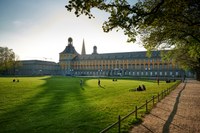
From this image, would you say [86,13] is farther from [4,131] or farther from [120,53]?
[120,53]

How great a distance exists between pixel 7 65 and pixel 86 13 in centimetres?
9565

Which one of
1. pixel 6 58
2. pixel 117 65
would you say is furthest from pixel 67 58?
pixel 6 58

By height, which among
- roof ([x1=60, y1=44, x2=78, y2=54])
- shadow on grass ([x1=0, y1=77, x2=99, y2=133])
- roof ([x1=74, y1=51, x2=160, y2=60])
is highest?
roof ([x1=60, y1=44, x2=78, y2=54])

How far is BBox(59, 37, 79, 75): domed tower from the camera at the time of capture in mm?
137500

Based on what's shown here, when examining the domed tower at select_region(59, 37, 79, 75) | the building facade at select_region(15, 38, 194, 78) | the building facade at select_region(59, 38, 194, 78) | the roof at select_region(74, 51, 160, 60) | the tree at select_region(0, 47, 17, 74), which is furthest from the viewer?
the domed tower at select_region(59, 37, 79, 75)

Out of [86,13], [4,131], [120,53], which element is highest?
[120,53]

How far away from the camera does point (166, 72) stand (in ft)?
347

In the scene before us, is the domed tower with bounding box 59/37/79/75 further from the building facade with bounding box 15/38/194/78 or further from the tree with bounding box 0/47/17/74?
the tree with bounding box 0/47/17/74

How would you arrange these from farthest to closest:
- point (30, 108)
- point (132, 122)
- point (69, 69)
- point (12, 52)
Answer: point (69, 69), point (12, 52), point (30, 108), point (132, 122)

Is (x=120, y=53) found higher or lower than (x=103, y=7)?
higher

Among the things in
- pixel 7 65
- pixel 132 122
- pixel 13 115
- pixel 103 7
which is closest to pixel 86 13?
pixel 103 7

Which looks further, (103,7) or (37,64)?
(37,64)

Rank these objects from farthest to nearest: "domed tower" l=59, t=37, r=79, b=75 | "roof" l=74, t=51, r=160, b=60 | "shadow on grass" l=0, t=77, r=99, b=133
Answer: "domed tower" l=59, t=37, r=79, b=75 < "roof" l=74, t=51, r=160, b=60 < "shadow on grass" l=0, t=77, r=99, b=133

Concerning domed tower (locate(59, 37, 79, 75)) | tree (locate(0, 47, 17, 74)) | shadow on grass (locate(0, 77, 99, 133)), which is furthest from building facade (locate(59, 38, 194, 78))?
shadow on grass (locate(0, 77, 99, 133))
